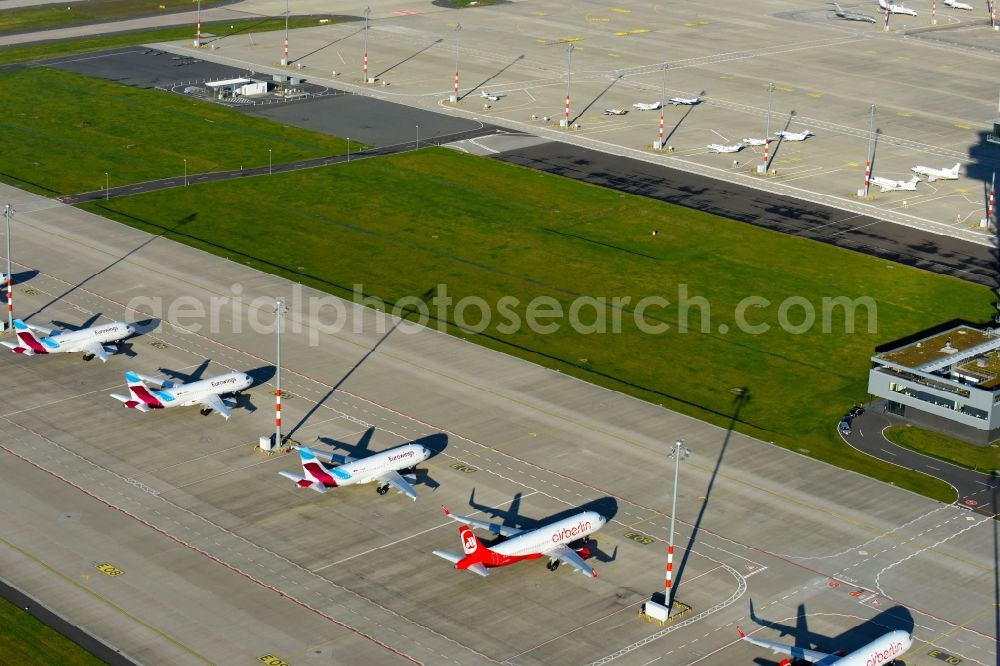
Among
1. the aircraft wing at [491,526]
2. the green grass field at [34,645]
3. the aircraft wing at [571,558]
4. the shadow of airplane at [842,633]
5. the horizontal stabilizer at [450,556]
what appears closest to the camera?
the green grass field at [34,645]

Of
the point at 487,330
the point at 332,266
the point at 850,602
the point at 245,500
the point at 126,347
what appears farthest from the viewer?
the point at 332,266

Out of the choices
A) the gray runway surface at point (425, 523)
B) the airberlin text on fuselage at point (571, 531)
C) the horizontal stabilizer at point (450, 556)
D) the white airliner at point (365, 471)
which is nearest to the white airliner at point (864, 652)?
the gray runway surface at point (425, 523)

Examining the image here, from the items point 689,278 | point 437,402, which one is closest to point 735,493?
point 437,402

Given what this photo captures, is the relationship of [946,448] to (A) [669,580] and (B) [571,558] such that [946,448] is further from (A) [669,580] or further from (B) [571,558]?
(B) [571,558]

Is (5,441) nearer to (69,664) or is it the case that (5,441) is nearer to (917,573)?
(69,664)

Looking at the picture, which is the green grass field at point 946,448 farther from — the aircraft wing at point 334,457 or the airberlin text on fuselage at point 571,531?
the aircraft wing at point 334,457

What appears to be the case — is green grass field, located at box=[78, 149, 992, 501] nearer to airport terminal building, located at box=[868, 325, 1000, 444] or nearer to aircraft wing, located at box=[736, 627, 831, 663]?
airport terminal building, located at box=[868, 325, 1000, 444]
